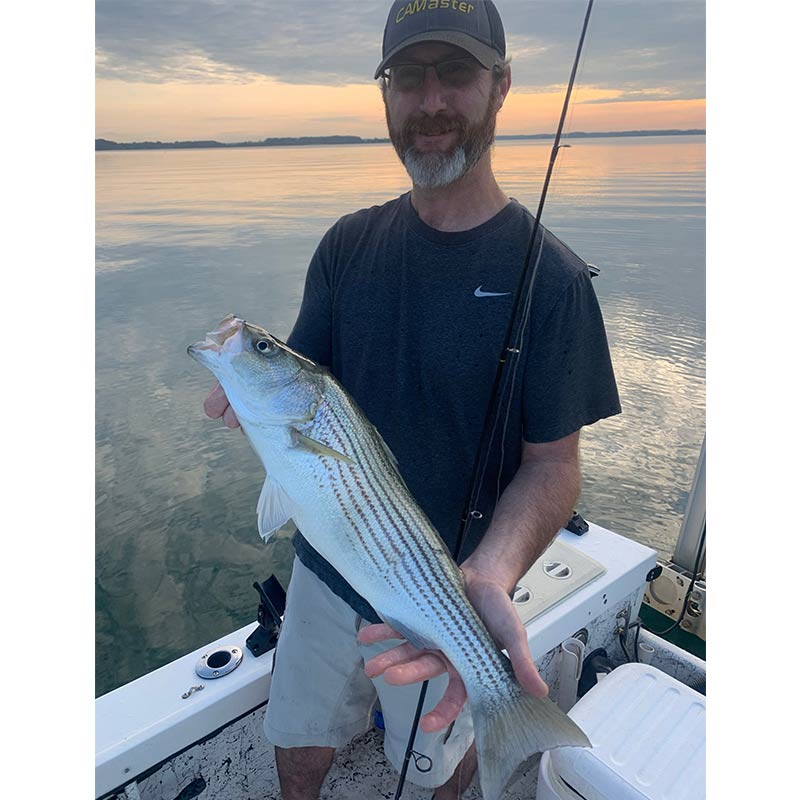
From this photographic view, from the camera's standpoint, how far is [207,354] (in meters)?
1.54

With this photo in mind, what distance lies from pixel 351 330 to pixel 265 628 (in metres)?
1.36

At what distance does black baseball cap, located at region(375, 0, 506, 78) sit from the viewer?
75.3 inches

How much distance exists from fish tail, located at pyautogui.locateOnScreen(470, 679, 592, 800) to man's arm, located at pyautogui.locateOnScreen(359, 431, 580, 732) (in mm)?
50

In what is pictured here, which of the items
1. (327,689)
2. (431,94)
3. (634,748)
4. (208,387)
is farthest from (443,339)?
(208,387)

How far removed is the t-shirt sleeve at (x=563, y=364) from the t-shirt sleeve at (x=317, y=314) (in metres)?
0.78

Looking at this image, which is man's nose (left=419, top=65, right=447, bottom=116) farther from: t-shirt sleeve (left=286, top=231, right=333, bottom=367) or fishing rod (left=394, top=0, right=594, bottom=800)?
t-shirt sleeve (left=286, top=231, right=333, bottom=367)

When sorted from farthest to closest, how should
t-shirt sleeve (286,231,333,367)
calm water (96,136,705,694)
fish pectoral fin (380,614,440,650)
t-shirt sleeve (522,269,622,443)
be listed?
calm water (96,136,705,694) → t-shirt sleeve (286,231,333,367) → t-shirt sleeve (522,269,622,443) → fish pectoral fin (380,614,440,650)

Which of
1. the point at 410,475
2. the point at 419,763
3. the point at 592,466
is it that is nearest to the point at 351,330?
the point at 410,475

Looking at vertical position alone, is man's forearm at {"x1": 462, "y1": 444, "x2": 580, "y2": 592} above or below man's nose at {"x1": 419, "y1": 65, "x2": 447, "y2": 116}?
below

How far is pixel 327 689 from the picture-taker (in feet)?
7.39

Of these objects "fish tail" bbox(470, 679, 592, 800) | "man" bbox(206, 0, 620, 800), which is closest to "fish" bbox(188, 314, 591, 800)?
"fish tail" bbox(470, 679, 592, 800)

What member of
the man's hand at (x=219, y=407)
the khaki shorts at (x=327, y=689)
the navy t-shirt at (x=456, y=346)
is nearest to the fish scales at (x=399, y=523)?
A: the man's hand at (x=219, y=407)

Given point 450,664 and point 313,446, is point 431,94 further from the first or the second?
point 450,664

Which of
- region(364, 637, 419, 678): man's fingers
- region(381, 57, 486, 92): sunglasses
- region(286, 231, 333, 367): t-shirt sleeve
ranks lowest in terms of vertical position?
region(364, 637, 419, 678): man's fingers
